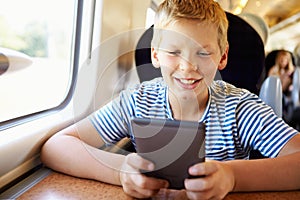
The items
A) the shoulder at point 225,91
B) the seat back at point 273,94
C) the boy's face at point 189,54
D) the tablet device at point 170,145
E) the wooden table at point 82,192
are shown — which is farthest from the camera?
the seat back at point 273,94

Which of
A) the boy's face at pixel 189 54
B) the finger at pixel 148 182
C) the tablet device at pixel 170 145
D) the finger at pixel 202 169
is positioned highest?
the boy's face at pixel 189 54

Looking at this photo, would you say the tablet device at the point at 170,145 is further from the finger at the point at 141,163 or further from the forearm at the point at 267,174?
the forearm at the point at 267,174

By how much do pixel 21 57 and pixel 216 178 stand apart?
459mm

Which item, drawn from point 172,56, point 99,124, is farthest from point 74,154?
point 172,56

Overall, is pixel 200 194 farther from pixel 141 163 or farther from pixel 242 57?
pixel 242 57

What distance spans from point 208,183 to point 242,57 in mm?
789

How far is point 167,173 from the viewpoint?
0.59 meters

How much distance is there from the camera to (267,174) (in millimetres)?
680

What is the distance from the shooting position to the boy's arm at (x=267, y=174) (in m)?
0.67

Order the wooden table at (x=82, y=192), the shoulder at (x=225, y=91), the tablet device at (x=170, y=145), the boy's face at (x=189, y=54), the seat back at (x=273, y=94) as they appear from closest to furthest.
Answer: the tablet device at (x=170, y=145) < the wooden table at (x=82, y=192) < the boy's face at (x=189, y=54) < the shoulder at (x=225, y=91) < the seat back at (x=273, y=94)

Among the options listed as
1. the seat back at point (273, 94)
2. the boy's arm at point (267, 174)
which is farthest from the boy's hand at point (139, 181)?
the seat back at point (273, 94)

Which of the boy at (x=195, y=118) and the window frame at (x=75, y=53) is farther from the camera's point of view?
the window frame at (x=75, y=53)

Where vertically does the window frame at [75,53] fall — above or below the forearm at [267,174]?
above

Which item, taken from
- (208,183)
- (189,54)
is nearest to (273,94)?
(189,54)
